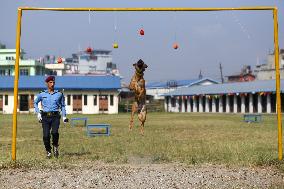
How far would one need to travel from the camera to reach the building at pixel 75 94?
55.4 meters

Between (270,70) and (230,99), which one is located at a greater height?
(270,70)

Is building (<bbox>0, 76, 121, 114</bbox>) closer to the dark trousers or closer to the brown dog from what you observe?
the brown dog

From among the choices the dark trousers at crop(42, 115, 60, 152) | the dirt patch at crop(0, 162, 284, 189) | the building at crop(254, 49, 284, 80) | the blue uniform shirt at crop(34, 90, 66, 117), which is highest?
the building at crop(254, 49, 284, 80)

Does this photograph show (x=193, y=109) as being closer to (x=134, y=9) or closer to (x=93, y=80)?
(x=93, y=80)

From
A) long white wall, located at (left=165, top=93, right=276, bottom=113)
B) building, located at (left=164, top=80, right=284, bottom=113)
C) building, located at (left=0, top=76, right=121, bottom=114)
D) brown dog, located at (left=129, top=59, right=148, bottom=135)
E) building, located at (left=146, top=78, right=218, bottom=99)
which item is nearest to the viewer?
brown dog, located at (left=129, top=59, right=148, bottom=135)

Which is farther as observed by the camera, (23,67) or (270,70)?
(270,70)

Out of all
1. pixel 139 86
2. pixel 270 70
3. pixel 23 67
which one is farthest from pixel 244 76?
pixel 139 86

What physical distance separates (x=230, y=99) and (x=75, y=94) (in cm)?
1862

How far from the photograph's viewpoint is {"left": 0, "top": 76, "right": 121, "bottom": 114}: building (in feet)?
182

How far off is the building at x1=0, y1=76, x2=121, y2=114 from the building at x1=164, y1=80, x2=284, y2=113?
37.6 ft

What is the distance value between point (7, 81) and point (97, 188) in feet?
170

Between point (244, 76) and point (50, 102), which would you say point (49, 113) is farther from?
point (244, 76)

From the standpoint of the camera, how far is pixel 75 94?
56406 millimetres

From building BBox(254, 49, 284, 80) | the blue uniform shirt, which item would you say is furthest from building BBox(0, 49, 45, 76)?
the blue uniform shirt
